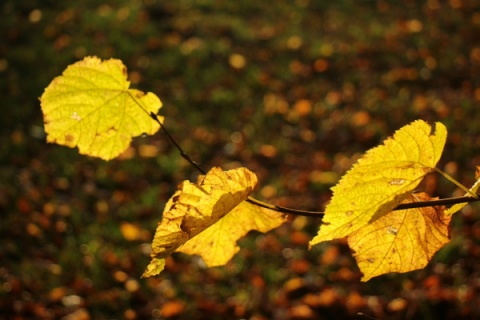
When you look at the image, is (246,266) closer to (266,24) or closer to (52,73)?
(52,73)

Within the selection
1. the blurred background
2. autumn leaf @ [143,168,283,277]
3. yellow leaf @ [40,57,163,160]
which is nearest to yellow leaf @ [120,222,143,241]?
the blurred background

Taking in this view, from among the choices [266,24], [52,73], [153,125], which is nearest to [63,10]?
[52,73]

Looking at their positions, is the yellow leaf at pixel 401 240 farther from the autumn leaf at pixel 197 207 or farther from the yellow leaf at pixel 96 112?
the yellow leaf at pixel 96 112

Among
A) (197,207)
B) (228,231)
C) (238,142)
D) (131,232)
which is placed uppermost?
(197,207)

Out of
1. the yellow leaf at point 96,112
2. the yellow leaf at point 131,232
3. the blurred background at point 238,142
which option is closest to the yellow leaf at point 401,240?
the yellow leaf at point 96,112

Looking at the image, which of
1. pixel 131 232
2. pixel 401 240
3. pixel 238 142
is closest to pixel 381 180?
pixel 401 240

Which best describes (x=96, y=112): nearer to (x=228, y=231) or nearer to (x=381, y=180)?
(x=228, y=231)

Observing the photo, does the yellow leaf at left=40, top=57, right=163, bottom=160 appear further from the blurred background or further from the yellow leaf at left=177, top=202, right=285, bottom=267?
the blurred background
